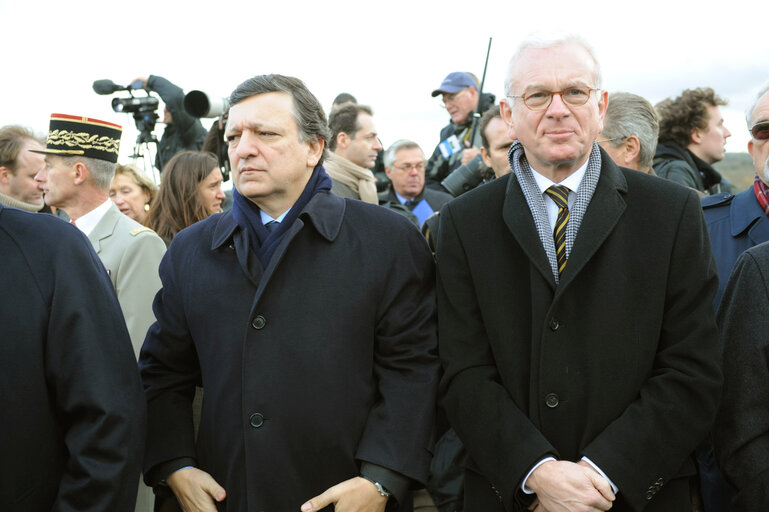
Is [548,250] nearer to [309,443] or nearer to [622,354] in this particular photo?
[622,354]

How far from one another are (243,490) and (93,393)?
60 centimetres

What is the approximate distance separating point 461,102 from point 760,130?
14.9ft

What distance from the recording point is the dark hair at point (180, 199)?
14.5 feet

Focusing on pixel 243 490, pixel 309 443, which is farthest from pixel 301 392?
pixel 243 490

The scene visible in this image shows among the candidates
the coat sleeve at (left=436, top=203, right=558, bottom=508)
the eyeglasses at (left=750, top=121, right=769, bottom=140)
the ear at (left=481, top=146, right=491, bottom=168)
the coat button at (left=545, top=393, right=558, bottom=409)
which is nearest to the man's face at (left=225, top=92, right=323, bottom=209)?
the coat sleeve at (left=436, top=203, right=558, bottom=508)

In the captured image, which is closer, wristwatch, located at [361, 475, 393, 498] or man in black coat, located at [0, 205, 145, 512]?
man in black coat, located at [0, 205, 145, 512]

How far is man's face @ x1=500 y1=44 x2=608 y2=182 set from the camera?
2.42m

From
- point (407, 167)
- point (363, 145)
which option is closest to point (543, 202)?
point (363, 145)

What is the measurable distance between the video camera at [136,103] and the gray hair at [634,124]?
4043 mm

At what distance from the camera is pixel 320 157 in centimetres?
285

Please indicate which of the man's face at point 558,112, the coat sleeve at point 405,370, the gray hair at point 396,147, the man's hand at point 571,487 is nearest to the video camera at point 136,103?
the gray hair at point 396,147

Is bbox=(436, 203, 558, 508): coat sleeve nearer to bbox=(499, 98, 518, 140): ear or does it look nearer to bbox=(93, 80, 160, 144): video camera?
Answer: bbox=(499, 98, 518, 140): ear

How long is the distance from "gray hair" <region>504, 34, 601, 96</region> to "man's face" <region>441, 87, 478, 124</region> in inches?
185

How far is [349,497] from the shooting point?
7.82ft
